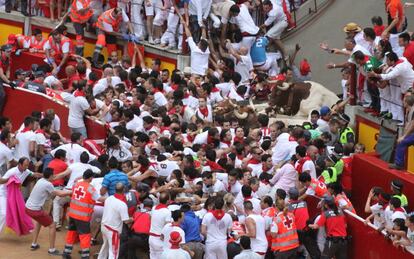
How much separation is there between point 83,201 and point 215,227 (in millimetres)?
2511

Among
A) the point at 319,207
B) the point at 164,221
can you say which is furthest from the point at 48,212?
the point at 319,207

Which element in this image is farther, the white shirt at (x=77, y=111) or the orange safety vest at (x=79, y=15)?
the orange safety vest at (x=79, y=15)

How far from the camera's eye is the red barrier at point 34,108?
1067 inches

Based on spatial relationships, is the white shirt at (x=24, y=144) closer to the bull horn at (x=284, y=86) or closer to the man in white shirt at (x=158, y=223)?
the man in white shirt at (x=158, y=223)

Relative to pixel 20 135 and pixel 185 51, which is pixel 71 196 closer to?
pixel 20 135

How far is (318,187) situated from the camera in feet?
74.9

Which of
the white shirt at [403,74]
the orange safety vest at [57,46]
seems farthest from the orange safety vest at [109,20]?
the white shirt at [403,74]

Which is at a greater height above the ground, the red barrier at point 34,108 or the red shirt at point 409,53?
the red shirt at point 409,53

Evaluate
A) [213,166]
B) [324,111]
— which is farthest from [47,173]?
[324,111]

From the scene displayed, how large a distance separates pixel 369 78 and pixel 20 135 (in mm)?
6916

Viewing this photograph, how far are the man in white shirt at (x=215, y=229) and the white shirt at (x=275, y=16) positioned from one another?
9402 mm

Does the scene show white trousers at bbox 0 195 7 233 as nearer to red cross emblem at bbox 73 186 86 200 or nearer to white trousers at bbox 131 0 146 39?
red cross emblem at bbox 73 186 86 200

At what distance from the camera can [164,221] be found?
21953 millimetres

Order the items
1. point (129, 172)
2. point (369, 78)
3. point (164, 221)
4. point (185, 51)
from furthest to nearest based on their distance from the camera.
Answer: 1. point (185, 51)
2. point (369, 78)
3. point (129, 172)
4. point (164, 221)
